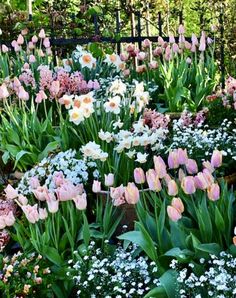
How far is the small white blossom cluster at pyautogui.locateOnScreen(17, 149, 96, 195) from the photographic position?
3.07 metres

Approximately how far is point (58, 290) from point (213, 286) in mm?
719

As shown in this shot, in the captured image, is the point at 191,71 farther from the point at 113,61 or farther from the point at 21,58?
the point at 21,58

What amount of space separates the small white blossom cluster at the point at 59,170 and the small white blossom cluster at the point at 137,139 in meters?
0.20

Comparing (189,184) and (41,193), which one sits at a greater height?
(189,184)

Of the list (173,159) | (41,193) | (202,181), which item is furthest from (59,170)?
(202,181)

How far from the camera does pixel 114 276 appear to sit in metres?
2.32

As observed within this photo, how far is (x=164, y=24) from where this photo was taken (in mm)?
8805

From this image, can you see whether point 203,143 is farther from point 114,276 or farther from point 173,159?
point 114,276

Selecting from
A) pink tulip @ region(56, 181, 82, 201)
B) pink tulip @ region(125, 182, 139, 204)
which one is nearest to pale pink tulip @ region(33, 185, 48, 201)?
pink tulip @ region(56, 181, 82, 201)

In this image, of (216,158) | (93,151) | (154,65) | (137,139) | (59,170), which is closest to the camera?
(216,158)

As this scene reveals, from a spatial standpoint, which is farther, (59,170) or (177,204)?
(59,170)

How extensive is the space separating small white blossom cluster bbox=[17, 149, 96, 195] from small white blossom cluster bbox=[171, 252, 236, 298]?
964 mm

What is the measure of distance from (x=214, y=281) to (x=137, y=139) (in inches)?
41.7

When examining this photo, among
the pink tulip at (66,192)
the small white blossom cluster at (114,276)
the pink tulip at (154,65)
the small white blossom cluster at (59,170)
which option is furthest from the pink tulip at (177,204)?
the pink tulip at (154,65)
